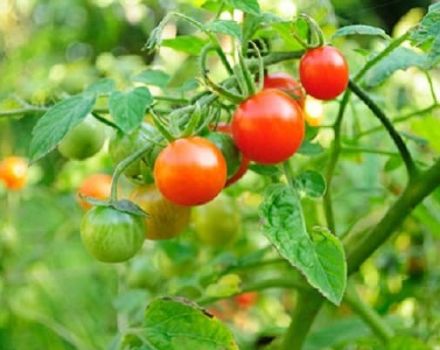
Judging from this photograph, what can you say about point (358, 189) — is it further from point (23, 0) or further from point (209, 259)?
point (23, 0)

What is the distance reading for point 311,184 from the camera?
2.38ft

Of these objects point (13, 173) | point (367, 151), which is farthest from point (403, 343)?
point (13, 173)

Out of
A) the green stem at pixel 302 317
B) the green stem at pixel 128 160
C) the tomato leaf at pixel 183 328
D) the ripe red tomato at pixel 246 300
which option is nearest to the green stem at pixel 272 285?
the green stem at pixel 302 317

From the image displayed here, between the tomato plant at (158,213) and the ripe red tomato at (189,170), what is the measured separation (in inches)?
2.8

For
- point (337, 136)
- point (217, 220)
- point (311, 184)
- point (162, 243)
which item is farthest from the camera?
point (162, 243)

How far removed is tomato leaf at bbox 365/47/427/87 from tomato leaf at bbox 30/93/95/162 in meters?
0.26

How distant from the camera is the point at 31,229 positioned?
1.91 meters

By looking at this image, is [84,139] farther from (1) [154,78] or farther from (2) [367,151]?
(2) [367,151]

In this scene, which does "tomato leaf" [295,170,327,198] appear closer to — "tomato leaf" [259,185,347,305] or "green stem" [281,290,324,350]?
"tomato leaf" [259,185,347,305]

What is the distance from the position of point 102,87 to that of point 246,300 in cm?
90

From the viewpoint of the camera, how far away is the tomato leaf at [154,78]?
0.80m

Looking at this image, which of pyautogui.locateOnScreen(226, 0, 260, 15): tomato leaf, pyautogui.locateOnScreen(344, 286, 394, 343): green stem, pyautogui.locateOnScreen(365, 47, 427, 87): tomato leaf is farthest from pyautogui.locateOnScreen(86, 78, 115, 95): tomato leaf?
pyautogui.locateOnScreen(344, 286, 394, 343): green stem

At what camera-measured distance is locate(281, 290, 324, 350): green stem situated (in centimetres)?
85

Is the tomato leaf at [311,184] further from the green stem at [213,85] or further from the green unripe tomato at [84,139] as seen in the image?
the green unripe tomato at [84,139]
